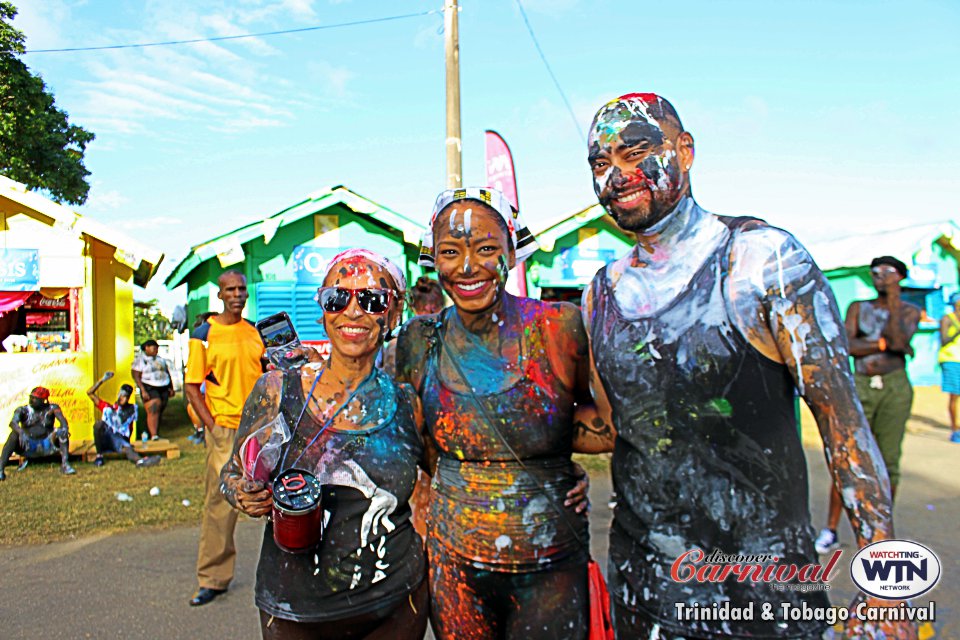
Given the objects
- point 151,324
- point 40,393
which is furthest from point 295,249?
point 151,324

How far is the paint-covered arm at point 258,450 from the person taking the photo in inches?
73.5

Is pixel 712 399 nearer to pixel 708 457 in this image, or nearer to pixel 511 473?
pixel 708 457

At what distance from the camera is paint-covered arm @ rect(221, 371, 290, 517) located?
1.87 meters

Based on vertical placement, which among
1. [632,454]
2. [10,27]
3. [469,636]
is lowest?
[469,636]

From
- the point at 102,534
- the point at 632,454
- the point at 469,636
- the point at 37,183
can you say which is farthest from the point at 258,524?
the point at 37,183

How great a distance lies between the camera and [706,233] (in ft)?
5.83

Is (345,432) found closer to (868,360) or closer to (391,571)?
(391,571)

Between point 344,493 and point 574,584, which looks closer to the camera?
point 344,493

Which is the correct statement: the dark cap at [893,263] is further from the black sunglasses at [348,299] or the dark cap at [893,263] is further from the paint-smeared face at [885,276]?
the black sunglasses at [348,299]

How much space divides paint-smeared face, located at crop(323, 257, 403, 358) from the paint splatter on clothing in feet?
0.50

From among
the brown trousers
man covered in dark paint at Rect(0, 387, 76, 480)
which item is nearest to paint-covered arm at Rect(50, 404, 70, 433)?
man covered in dark paint at Rect(0, 387, 76, 480)

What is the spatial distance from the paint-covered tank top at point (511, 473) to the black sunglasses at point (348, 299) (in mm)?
353

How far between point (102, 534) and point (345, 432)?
15.2 ft

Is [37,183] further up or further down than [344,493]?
further up
